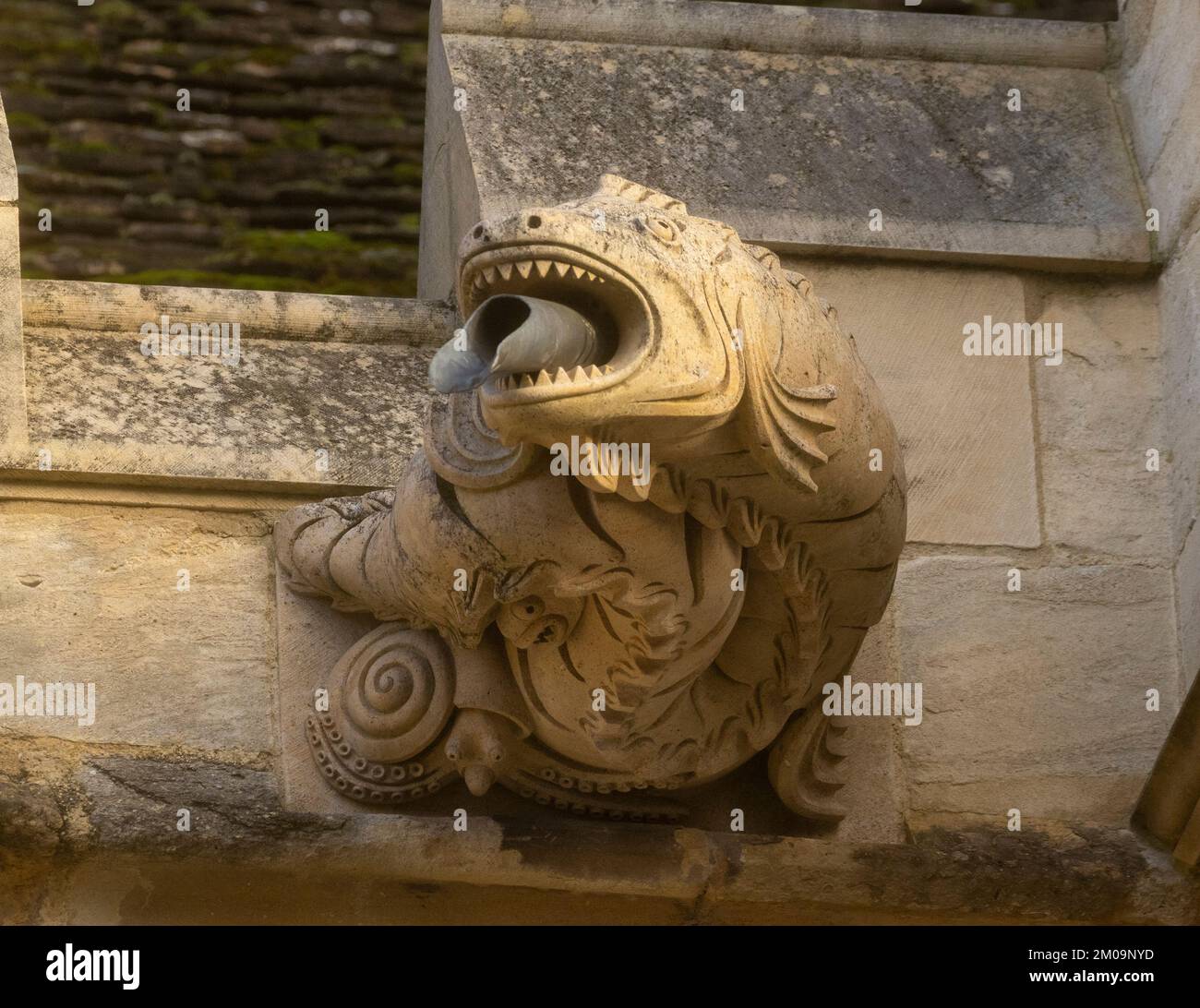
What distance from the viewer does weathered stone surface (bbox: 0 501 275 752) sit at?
371 cm

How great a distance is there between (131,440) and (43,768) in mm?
524

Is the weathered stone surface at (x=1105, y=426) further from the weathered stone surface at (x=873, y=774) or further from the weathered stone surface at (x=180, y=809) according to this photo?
the weathered stone surface at (x=180, y=809)

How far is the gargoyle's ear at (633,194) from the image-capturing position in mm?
3318

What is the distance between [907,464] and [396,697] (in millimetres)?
938

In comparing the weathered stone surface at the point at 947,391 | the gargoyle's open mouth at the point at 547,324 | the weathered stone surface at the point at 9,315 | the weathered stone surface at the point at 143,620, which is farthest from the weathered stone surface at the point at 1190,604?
the weathered stone surface at the point at 9,315

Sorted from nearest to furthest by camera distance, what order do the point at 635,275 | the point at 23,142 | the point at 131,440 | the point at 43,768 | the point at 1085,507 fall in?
the point at 635,275, the point at 43,768, the point at 131,440, the point at 1085,507, the point at 23,142

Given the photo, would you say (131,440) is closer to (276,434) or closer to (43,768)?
(276,434)

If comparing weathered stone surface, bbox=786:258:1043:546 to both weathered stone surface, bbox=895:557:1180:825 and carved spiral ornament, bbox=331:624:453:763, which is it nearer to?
weathered stone surface, bbox=895:557:1180:825

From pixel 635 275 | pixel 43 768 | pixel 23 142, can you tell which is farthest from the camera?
pixel 23 142

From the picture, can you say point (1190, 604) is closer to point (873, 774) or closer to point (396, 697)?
point (873, 774)

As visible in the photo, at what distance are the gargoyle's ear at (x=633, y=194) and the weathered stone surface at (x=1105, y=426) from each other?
3.44 ft

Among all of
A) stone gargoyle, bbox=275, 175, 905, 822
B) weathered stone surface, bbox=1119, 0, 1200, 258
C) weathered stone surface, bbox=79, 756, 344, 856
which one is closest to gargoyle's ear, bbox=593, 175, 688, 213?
stone gargoyle, bbox=275, 175, 905, 822

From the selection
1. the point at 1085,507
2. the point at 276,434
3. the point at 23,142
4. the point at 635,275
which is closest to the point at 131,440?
the point at 276,434

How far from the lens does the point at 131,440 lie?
387 centimetres
